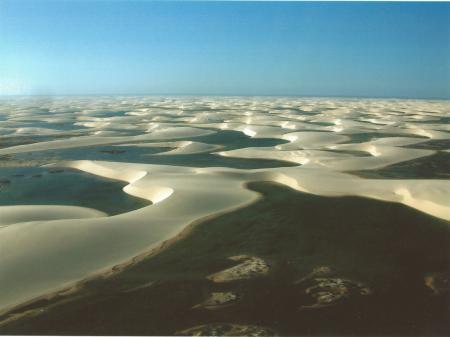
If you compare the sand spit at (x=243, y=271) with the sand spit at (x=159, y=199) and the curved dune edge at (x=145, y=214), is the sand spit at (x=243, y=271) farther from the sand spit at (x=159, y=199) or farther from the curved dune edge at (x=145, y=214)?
the curved dune edge at (x=145, y=214)

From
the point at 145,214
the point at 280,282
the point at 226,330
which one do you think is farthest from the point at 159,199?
the point at 226,330

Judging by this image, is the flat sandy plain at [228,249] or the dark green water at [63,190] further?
the dark green water at [63,190]

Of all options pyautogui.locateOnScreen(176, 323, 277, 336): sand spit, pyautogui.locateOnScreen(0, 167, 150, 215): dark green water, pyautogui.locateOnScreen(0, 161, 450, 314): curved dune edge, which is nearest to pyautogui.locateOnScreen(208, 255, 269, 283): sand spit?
pyautogui.locateOnScreen(176, 323, 277, 336): sand spit

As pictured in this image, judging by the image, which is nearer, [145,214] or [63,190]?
[145,214]

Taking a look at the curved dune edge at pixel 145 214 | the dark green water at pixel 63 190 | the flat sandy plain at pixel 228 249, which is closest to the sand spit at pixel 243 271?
the flat sandy plain at pixel 228 249

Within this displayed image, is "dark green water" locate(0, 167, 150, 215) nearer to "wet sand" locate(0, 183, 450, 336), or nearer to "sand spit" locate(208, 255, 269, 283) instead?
"wet sand" locate(0, 183, 450, 336)

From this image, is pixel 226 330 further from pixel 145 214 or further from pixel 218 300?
pixel 145 214

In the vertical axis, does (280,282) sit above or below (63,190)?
above

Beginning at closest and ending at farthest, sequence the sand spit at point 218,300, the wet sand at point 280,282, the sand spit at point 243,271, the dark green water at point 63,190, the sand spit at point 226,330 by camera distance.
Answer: the sand spit at point 226,330 → the wet sand at point 280,282 → the sand spit at point 218,300 → the sand spit at point 243,271 → the dark green water at point 63,190
